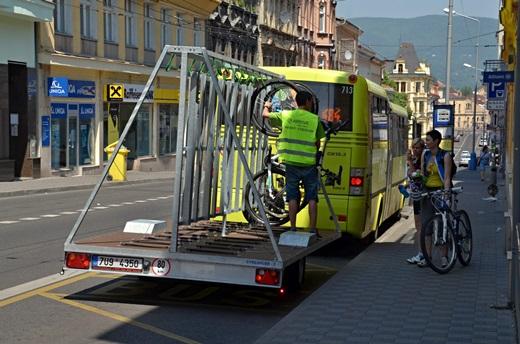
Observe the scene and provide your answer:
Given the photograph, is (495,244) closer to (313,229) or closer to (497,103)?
(313,229)

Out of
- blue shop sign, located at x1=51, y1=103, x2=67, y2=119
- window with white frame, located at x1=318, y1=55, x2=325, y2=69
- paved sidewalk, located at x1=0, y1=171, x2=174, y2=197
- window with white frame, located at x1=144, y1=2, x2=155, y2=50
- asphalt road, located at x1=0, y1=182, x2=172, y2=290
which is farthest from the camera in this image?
window with white frame, located at x1=318, y1=55, x2=325, y2=69

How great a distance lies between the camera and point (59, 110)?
33.2m

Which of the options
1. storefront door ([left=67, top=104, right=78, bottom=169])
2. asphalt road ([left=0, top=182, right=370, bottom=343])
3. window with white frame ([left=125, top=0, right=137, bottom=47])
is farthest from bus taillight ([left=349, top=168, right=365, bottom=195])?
window with white frame ([left=125, top=0, right=137, bottom=47])

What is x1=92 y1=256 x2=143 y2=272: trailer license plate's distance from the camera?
8.66m

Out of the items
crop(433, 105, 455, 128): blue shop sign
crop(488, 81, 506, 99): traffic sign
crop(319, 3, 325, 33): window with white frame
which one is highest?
crop(319, 3, 325, 33): window with white frame

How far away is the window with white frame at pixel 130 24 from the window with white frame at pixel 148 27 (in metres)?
1.39

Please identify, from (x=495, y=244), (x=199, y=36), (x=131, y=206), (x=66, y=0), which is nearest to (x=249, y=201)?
(x=495, y=244)

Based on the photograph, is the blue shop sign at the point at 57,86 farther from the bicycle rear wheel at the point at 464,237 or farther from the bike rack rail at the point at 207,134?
the bicycle rear wheel at the point at 464,237

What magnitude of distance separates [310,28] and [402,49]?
9689 cm

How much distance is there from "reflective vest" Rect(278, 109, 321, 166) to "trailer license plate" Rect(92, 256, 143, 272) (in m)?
2.48

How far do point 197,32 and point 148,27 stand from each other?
6259 millimetres

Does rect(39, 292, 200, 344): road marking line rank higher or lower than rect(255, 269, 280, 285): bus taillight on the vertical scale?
lower

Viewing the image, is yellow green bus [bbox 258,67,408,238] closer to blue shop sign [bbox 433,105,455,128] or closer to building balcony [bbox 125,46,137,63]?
blue shop sign [bbox 433,105,455,128]

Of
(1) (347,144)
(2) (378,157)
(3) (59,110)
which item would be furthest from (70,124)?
(1) (347,144)
